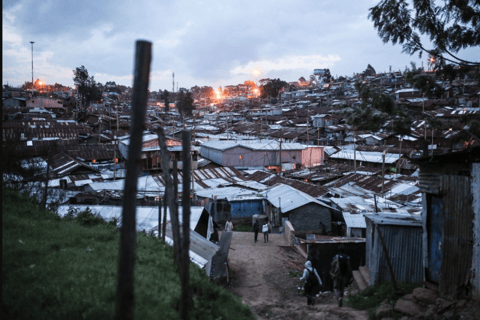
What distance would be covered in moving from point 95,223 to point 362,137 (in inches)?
1528

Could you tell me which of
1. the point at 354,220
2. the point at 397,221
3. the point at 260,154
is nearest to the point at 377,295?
the point at 397,221

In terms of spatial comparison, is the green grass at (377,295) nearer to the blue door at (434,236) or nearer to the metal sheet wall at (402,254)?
the metal sheet wall at (402,254)

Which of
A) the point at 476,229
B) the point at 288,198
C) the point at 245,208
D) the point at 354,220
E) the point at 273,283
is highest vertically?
the point at 476,229

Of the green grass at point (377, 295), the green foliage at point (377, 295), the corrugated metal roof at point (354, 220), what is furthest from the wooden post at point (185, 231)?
the corrugated metal roof at point (354, 220)

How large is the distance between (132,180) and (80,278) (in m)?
3.04

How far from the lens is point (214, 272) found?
9820mm

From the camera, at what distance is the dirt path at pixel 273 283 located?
24.3 ft

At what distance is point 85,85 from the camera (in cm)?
6372

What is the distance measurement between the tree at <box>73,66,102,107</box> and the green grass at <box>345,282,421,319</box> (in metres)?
61.7

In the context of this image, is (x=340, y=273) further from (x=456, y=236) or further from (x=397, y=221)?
(x=456, y=236)

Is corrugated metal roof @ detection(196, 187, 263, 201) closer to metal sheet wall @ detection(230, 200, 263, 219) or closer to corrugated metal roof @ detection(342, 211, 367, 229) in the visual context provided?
metal sheet wall @ detection(230, 200, 263, 219)

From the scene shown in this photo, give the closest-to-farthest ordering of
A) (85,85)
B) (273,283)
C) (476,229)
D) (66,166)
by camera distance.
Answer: (476,229)
(273,283)
(66,166)
(85,85)

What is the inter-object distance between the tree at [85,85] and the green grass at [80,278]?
5964cm

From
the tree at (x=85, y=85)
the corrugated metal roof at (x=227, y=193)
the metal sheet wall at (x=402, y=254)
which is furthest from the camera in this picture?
the tree at (x=85, y=85)
